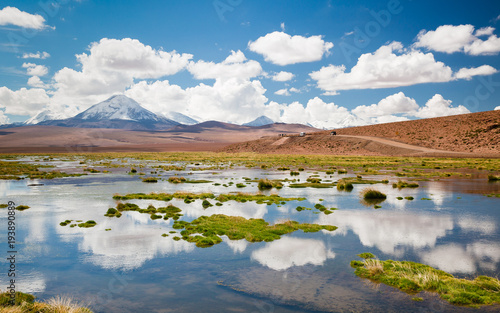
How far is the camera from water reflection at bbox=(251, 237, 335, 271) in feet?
42.5

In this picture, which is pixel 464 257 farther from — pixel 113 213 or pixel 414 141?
pixel 414 141

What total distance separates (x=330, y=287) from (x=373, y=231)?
24.1 ft

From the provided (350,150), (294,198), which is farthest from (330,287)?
(350,150)

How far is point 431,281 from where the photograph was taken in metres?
10.8

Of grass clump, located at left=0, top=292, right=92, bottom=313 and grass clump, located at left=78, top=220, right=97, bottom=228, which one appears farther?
grass clump, located at left=78, top=220, right=97, bottom=228

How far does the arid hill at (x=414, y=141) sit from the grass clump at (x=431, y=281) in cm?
8363

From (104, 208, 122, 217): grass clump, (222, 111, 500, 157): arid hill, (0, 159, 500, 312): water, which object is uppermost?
(222, 111, 500, 157): arid hill

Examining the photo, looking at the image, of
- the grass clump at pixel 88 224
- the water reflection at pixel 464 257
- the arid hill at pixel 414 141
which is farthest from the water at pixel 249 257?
the arid hill at pixel 414 141

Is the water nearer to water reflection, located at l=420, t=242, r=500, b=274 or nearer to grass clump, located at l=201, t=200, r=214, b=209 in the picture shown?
water reflection, located at l=420, t=242, r=500, b=274

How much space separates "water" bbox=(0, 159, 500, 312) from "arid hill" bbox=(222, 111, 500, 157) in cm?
7725

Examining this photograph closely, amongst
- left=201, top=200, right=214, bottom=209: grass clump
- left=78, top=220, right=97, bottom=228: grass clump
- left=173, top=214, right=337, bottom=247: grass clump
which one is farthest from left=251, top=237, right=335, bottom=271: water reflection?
left=78, top=220, right=97, bottom=228: grass clump

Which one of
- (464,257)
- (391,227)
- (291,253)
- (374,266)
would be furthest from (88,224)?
(464,257)

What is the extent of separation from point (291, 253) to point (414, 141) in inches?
4371

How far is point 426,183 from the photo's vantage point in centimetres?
3659
